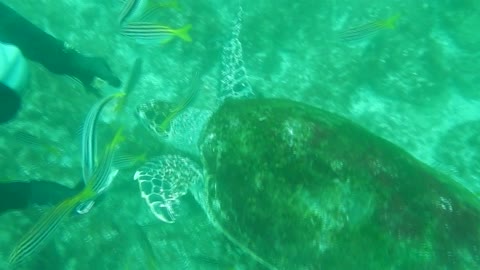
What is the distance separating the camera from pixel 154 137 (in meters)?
4.53

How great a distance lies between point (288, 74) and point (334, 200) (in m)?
3.49

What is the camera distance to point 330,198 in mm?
2281

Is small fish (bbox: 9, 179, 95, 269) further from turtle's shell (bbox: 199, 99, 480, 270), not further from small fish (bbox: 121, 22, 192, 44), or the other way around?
small fish (bbox: 121, 22, 192, 44)

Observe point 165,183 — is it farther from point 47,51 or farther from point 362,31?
point 362,31

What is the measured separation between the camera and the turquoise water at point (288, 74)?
386cm

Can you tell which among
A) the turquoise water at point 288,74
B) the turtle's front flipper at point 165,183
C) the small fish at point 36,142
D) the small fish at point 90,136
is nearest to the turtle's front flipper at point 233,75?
the turquoise water at point 288,74

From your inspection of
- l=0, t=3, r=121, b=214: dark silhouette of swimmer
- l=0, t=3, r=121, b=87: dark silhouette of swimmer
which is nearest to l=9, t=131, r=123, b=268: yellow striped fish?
l=0, t=3, r=121, b=214: dark silhouette of swimmer

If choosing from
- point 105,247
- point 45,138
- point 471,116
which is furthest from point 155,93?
point 471,116

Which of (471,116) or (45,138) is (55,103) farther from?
(471,116)

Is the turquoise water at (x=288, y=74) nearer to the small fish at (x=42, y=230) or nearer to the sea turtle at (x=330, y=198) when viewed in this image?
the sea turtle at (x=330, y=198)

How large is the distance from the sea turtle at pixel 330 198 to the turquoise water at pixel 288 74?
1.24 metres

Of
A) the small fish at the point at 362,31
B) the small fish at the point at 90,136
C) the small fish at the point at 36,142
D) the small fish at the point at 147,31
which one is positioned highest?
the small fish at the point at 147,31

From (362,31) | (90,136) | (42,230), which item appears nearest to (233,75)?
(362,31)

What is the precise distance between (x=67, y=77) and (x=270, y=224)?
2927mm
